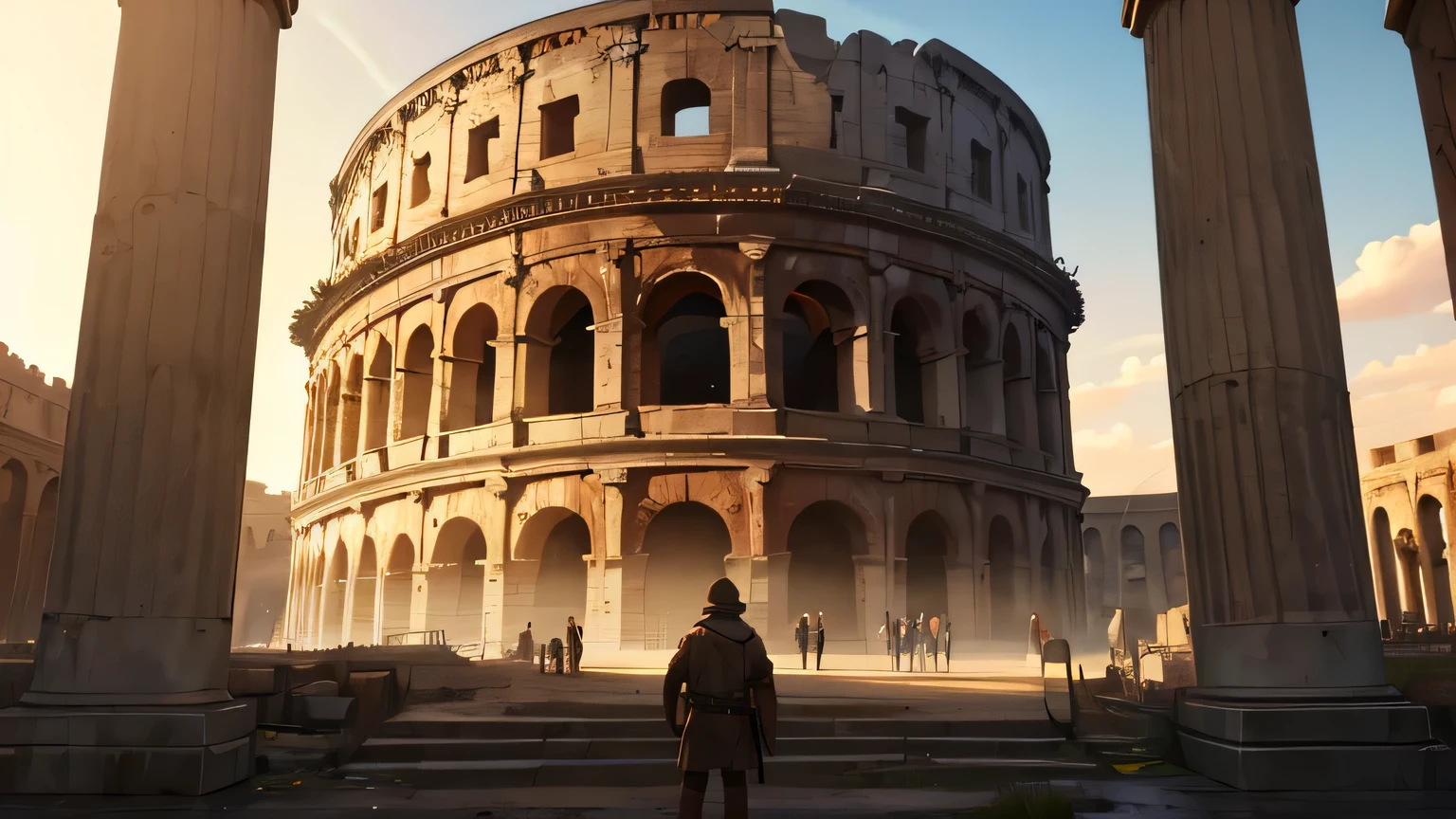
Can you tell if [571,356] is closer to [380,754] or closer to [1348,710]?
[380,754]

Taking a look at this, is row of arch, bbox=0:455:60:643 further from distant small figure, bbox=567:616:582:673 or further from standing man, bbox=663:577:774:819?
standing man, bbox=663:577:774:819

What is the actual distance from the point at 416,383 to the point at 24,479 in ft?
45.8

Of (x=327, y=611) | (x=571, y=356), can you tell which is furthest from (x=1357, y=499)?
(x=327, y=611)

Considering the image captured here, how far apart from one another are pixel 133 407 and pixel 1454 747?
8248 mm

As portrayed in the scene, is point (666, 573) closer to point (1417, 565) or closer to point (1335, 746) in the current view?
point (1335, 746)

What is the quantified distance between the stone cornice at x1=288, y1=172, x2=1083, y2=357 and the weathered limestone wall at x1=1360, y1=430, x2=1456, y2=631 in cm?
1419

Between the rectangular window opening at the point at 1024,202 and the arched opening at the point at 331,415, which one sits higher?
the rectangular window opening at the point at 1024,202

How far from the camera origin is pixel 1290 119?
7273 millimetres

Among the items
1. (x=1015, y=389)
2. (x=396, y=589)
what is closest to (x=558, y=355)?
(x=396, y=589)

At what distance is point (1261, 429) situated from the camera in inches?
267

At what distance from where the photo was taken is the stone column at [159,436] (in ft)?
20.2

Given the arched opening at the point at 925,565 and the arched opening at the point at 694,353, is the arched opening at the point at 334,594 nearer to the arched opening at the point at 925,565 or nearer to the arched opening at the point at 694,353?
the arched opening at the point at 694,353

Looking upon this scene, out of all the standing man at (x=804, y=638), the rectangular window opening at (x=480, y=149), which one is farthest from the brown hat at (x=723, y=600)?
the rectangular window opening at (x=480, y=149)

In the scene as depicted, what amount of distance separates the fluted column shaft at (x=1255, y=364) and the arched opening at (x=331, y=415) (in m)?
27.4
